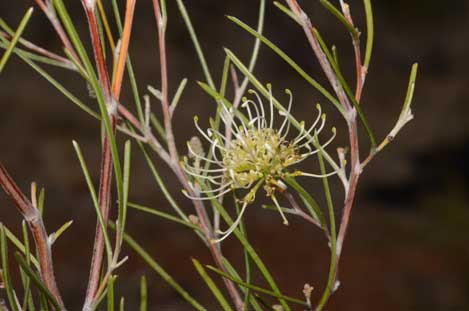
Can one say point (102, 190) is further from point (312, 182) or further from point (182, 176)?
point (312, 182)

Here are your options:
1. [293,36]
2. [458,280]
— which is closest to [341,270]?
[458,280]

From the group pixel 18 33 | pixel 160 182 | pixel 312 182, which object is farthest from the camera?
pixel 312 182

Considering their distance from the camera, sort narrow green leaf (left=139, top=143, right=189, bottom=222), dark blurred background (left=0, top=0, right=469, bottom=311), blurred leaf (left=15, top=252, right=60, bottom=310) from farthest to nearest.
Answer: dark blurred background (left=0, top=0, right=469, bottom=311), narrow green leaf (left=139, top=143, right=189, bottom=222), blurred leaf (left=15, top=252, right=60, bottom=310)

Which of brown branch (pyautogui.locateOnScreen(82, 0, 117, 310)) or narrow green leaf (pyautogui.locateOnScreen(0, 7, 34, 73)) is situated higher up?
narrow green leaf (pyautogui.locateOnScreen(0, 7, 34, 73))

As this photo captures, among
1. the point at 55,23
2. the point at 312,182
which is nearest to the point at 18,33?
the point at 55,23

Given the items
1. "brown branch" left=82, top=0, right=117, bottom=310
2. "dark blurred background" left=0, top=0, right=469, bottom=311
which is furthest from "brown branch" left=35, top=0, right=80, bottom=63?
"dark blurred background" left=0, top=0, right=469, bottom=311

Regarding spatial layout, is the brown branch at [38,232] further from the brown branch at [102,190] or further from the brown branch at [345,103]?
the brown branch at [345,103]

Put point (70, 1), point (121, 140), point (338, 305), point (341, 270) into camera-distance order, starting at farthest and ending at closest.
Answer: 1. point (70, 1)
2. point (121, 140)
3. point (341, 270)
4. point (338, 305)

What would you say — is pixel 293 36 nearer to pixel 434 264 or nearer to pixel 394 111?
pixel 394 111

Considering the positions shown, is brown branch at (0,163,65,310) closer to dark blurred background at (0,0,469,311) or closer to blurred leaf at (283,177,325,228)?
blurred leaf at (283,177,325,228)
